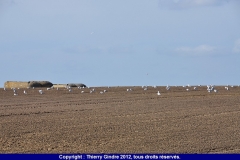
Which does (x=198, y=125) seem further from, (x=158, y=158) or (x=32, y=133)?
(x=158, y=158)

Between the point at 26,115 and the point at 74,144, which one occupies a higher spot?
the point at 26,115

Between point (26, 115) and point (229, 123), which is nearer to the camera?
point (229, 123)

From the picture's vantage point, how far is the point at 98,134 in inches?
715

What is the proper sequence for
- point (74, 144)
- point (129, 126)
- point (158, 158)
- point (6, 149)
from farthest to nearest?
point (129, 126), point (74, 144), point (6, 149), point (158, 158)

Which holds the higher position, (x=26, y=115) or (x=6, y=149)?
(x=26, y=115)

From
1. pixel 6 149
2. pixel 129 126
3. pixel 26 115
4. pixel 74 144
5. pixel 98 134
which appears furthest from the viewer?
pixel 26 115

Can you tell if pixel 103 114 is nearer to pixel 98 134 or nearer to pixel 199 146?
pixel 98 134

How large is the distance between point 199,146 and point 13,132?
247 inches

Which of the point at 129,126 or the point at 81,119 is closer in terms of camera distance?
the point at 129,126

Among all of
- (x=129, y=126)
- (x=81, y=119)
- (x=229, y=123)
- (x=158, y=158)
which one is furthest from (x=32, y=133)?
(x=158, y=158)

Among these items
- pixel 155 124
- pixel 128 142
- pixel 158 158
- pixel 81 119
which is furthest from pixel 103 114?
pixel 158 158

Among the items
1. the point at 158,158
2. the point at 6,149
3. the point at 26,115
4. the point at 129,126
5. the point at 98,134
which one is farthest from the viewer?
the point at 26,115

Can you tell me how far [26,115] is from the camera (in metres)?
25.7

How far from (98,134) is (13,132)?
8.78 feet
